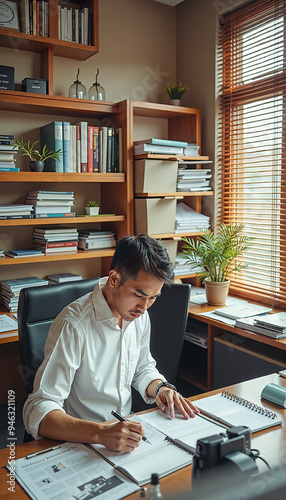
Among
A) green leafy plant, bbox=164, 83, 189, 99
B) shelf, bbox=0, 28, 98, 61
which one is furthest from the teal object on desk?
green leafy plant, bbox=164, 83, 189, 99

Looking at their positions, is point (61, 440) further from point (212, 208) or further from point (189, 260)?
point (212, 208)

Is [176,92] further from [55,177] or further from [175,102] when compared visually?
[55,177]

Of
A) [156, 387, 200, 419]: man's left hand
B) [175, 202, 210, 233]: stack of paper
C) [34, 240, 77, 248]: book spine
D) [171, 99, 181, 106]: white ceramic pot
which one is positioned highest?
[171, 99, 181, 106]: white ceramic pot

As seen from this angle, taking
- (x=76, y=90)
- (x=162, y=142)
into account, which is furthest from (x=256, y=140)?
(x=76, y=90)

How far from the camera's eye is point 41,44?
264 centimetres

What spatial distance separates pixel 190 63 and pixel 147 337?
93.3 inches

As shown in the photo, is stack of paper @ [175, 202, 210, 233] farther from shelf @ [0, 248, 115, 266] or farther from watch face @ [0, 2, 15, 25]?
watch face @ [0, 2, 15, 25]

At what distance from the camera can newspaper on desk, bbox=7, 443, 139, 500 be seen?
3.16 ft

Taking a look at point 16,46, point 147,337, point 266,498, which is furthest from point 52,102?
point 266,498

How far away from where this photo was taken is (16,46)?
2.68 m

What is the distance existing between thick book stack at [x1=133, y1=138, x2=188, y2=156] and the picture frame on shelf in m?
0.95

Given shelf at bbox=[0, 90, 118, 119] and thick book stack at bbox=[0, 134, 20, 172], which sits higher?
shelf at bbox=[0, 90, 118, 119]

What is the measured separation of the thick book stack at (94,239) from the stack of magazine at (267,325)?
99cm

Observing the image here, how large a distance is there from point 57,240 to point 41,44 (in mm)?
1146
